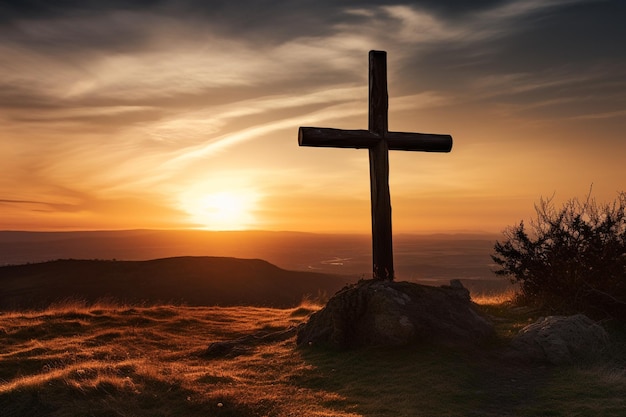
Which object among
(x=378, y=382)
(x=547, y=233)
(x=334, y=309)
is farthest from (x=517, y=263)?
(x=378, y=382)

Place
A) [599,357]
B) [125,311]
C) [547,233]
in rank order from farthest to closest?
[125,311] → [547,233] → [599,357]

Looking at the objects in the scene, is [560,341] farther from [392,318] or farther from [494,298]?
[494,298]

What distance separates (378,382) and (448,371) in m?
1.28

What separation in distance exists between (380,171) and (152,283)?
38684 millimetres

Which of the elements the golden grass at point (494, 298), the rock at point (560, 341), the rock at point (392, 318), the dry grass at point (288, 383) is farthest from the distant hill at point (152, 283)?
the rock at point (560, 341)

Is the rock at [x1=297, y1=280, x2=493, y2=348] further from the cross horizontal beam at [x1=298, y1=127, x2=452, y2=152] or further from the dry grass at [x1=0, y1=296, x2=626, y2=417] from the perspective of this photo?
the cross horizontal beam at [x1=298, y1=127, x2=452, y2=152]

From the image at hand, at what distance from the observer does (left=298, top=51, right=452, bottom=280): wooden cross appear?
12641mm

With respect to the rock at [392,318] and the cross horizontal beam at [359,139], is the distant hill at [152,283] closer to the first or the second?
the cross horizontal beam at [359,139]

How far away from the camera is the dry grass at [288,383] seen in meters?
7.63

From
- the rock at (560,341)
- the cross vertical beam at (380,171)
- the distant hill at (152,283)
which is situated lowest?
the distant hill at (152,283)

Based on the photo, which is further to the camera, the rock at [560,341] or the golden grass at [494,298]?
the golden grass at [494,298]

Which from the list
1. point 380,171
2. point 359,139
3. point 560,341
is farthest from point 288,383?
point 359,139

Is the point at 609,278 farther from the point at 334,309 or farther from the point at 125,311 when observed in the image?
the point at 125,311

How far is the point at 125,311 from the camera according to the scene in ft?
57.6
